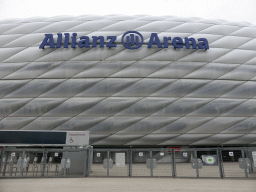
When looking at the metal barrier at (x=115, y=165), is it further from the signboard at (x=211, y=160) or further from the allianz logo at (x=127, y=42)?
the allianz logo at (x=127, y=42)

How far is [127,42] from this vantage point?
15055 mm

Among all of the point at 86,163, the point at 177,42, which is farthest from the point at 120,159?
the point at 177,42

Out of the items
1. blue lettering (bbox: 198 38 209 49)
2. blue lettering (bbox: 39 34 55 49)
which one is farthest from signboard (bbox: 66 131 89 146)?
blue lettering (bbox: 198 38 209 49)

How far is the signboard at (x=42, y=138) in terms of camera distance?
11016mm

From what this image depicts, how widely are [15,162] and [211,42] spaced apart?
16091 millimetres

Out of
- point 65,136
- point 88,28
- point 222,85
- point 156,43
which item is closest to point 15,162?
point 65,136

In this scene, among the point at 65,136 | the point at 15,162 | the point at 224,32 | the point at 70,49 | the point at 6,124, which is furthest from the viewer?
the point at 224,32

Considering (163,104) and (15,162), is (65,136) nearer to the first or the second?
(15,162)

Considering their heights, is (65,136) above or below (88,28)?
below

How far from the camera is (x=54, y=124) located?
13867mm

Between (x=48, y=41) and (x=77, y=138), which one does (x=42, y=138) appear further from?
(x=48, y=41)

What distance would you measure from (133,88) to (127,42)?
3.82 m

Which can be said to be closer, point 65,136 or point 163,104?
point 65,136

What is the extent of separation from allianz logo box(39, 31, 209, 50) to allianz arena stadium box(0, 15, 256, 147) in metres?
0.08
